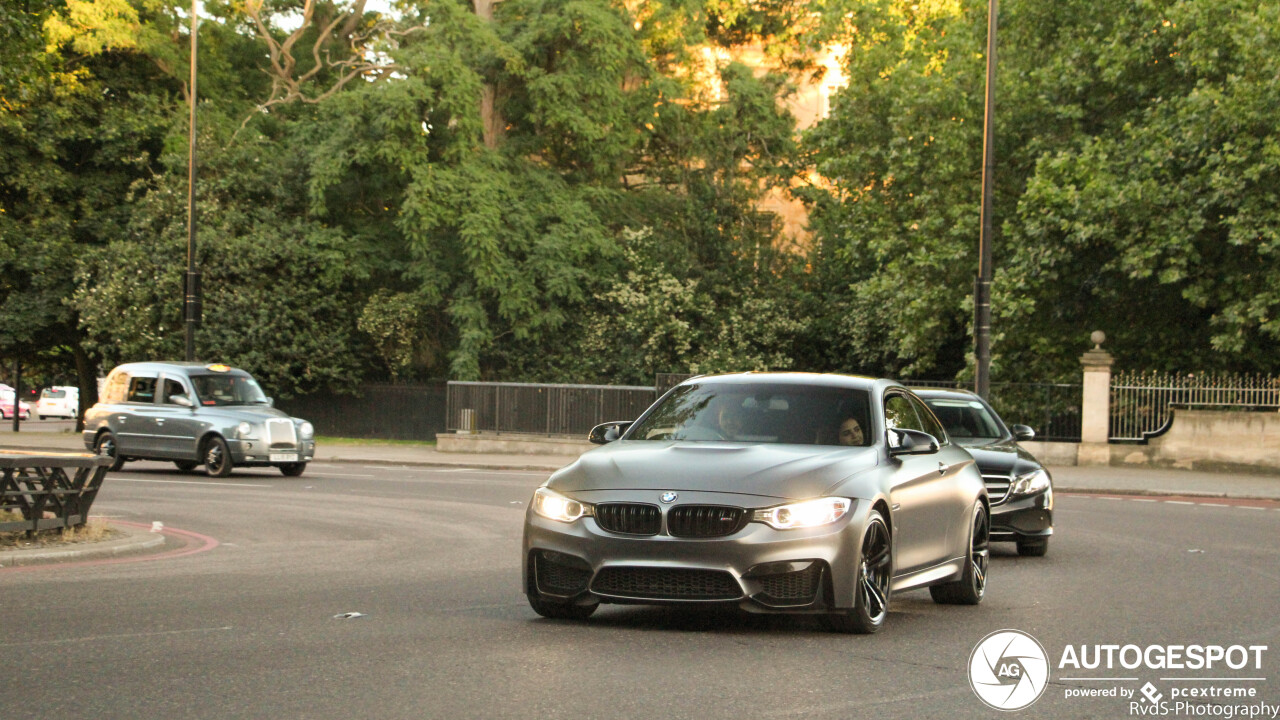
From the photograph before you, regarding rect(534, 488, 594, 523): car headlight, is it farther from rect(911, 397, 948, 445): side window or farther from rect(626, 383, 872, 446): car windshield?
rect(911, 397, 948, 445): side window

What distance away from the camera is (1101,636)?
8.89 m

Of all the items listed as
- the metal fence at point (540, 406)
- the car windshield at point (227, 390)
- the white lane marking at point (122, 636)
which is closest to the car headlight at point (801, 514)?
the white lane marking at point (122, 636)

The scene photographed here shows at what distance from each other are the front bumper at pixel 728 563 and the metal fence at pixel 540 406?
26.0 m

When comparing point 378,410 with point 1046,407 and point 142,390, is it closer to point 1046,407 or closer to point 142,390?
point 142,390

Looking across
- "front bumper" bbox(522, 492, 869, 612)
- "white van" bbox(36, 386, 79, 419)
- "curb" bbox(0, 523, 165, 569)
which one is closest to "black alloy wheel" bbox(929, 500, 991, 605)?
"front bumper" bbox(522, 492, 869, 612)

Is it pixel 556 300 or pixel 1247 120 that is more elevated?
pixel 1247 120

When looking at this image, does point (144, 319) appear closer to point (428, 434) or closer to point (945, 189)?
point (428, 434)

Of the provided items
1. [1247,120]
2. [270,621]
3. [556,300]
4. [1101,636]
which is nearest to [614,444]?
[270,621]

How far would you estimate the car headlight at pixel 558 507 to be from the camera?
8.53 metres

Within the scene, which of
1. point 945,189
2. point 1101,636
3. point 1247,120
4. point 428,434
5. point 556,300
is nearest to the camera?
point 1101,636

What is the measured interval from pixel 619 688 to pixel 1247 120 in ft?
84.0

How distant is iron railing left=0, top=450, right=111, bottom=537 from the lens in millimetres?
12547

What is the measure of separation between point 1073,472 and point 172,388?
16377 mm

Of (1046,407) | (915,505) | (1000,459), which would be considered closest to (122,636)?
(915,505)
